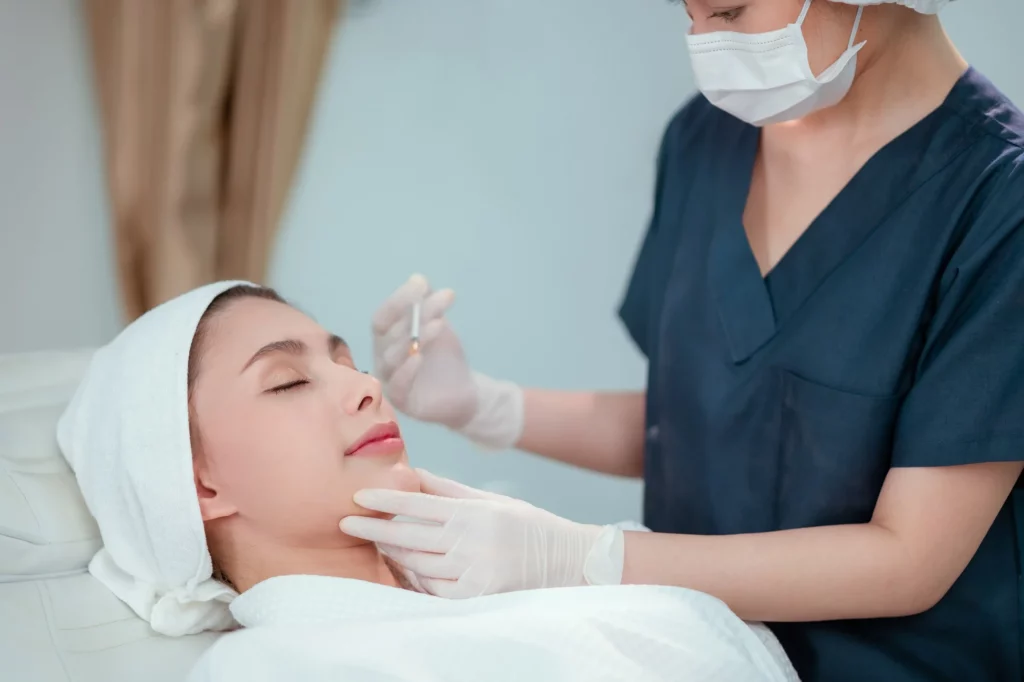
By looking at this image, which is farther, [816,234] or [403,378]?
[403,378]

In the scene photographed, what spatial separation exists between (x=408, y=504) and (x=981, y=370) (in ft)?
2.11

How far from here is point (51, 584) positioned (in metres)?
1.15

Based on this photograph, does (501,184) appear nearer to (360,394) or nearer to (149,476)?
(360,394)

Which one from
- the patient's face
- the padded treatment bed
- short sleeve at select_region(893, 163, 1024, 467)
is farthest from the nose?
short sleeve at select_region(893, 163, 1024, 467)

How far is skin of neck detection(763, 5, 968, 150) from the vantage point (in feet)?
3.78

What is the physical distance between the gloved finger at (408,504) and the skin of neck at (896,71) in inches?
27.1

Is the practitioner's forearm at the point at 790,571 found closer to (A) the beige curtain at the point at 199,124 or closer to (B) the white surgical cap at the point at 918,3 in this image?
(B) the white surgical cap at the point at 918,3

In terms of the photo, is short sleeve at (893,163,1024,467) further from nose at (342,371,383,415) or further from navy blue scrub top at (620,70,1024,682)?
nose at (342,371,383,415)

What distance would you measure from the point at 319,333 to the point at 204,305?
0.14 metres

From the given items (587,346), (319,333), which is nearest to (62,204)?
(319,333)

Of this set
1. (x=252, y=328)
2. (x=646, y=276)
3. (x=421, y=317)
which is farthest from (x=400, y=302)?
(x=646, y=276)

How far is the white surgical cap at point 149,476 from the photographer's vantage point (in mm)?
1090

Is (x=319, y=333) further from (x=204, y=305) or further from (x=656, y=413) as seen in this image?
(x=656, y=413)

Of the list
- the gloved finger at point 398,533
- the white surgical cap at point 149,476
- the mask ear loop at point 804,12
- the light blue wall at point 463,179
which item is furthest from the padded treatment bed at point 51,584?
the mask ear loop at point 804,12
